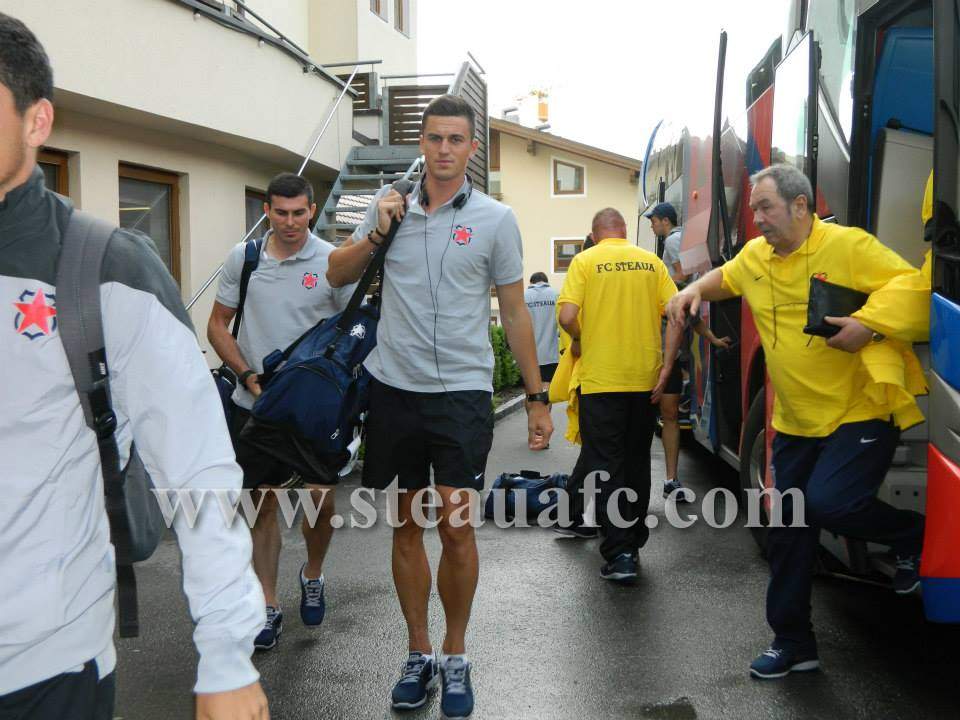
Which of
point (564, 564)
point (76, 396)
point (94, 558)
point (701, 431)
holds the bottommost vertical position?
point (564, 564)

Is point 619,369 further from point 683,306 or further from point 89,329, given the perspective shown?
point 89,329

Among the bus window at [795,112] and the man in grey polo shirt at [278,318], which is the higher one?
the bus window at [795,112]

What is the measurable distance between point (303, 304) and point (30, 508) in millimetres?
3204

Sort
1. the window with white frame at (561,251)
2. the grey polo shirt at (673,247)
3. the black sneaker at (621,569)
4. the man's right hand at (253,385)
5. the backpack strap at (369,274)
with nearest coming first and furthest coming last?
the backpack strap at (369,274)
the man's right hand at (253,385)
the black sneaker at (621,569)
the grey polo shirt at (673,247)
the window with white frame at (561,251)

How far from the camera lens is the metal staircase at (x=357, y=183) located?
1345cm

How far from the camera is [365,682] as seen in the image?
14.1 ft

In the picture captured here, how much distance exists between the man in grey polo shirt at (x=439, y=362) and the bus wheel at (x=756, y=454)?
2182mm

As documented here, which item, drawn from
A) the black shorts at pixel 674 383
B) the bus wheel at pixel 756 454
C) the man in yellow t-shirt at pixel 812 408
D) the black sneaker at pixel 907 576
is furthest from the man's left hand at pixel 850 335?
the black shorts at pixel 674 383

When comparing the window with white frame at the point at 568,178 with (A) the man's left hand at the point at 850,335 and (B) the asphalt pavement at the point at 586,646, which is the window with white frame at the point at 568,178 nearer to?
(B) the asphalt pavement at the point at 586,646

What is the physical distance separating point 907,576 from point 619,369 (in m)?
2.00

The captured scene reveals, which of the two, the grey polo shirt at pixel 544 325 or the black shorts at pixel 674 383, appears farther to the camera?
the grey polo shirt at pixel 544 325

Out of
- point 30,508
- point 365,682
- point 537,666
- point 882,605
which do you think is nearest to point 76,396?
point 30,508

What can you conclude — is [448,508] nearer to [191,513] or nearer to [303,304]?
[303,304]

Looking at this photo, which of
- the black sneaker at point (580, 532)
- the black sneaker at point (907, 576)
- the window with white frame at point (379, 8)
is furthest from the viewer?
the window with white frame at point (379, 8)
